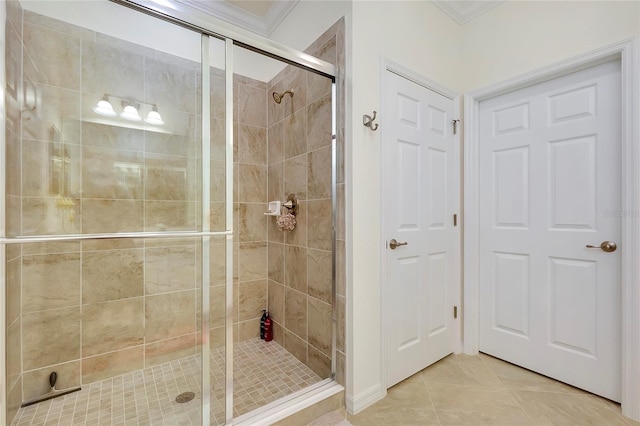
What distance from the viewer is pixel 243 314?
242cm

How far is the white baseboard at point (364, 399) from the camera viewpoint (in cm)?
160

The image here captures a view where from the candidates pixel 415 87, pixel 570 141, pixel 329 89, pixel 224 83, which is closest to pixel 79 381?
pixel 224 83

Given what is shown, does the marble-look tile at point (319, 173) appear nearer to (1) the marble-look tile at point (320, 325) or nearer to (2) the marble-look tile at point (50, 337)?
(1) the marble-look tile at point (320, 325)

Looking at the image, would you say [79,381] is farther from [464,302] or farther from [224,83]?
[464,302]

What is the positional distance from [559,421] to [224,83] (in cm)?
252

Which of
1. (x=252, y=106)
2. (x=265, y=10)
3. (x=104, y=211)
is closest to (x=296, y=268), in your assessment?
(x=104, y=211)

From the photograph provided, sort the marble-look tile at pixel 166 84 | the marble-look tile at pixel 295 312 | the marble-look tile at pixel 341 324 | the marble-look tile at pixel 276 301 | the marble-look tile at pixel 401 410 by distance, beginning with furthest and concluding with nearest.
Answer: the marble-look tile at pixel 276 301
the marble-look tile at pixel 295 312
the marble-look tile at pixel 166 84
the marble-look tile at pixel 341 324
the marble-look tile at pixel 401 410

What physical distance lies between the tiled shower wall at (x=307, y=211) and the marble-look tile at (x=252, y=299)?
0.08 meters

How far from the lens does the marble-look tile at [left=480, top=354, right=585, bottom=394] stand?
5.87 ft

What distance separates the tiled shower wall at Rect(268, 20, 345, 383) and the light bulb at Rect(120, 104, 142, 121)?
101 cm

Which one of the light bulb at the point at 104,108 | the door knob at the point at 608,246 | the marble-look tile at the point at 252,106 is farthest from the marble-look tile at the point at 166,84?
the door knob at the point at 608,246

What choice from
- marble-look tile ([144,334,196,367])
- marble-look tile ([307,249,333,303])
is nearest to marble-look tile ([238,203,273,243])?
marble-look tile ([307,249,333,303])

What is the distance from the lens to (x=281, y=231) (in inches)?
92.4

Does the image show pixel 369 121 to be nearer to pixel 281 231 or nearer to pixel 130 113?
pixel 281 231
